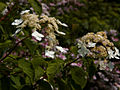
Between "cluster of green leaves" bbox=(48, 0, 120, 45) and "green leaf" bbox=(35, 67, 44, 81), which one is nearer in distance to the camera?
"green leaf" bbox=(35, 67, 44, 81)

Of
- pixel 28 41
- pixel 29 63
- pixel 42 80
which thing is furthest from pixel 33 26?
pixel 42 80

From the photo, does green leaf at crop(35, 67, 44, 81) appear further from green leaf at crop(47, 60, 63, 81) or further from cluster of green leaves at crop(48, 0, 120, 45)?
cluster of green leaves at crop(48, 0, 120, 45)

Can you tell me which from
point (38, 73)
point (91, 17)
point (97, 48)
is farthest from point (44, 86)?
point (91, 17)

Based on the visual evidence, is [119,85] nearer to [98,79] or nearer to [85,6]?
[98,79]

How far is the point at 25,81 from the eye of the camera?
1281 mm

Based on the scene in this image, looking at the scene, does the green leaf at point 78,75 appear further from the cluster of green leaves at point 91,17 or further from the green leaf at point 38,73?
the cluster of green leaves at point 91,17

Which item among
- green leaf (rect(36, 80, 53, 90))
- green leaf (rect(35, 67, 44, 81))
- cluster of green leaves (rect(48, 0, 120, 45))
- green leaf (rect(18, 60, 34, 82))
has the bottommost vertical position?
cluster of green leaves (rect(48, 0, 120, 45))

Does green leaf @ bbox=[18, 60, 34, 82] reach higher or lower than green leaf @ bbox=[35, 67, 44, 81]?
higher

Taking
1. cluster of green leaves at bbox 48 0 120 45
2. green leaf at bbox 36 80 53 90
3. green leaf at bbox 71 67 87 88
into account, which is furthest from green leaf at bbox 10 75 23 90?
cluster of green leaves at bbox 48 0 120 45

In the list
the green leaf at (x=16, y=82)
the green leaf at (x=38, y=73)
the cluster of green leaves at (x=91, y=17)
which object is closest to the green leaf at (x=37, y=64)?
the green leaf at (x=38, y=73)

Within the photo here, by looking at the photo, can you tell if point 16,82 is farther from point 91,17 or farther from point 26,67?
point 91,17

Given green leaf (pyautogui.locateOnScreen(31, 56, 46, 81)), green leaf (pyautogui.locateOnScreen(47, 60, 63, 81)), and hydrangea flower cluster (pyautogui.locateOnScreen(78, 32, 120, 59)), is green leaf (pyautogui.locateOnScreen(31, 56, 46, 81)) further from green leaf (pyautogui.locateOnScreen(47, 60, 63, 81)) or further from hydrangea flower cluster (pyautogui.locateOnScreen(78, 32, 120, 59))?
hydrangea flower cluster (pyautogui.locateOnScreen(78, 32, 120, 59))

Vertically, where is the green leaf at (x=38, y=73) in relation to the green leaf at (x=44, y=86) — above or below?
above

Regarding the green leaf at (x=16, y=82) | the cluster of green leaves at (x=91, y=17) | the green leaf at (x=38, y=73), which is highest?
the green leaf at (x=38, y=73)
